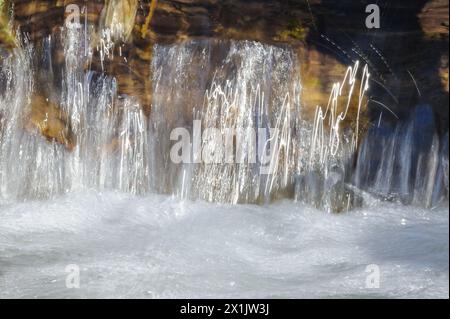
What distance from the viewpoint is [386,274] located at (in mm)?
3799

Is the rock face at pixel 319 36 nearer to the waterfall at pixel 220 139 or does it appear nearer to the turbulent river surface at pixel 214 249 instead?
the waterfall at pixel 220 139

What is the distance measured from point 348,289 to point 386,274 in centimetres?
33

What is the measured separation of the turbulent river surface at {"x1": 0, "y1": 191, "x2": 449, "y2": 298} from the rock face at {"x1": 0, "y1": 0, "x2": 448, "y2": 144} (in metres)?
1.05

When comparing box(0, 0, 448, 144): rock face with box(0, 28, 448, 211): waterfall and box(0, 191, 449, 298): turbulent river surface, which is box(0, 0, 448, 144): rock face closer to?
box(0, 28, 448, 211): waterfall

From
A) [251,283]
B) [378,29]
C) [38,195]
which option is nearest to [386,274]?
[251,283]

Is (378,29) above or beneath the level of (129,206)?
above

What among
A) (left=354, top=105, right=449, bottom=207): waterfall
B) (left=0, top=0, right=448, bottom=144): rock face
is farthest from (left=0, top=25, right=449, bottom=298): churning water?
(left=0, top=0, right=448, bottom=144): rock face

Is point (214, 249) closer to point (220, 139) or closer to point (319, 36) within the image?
point (220, 139)

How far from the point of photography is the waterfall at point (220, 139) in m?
5.36

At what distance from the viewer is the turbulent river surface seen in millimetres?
3623

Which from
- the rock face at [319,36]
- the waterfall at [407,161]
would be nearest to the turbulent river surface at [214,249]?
the waterfall at [407,161]

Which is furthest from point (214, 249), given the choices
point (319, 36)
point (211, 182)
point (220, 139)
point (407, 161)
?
point (319, 36)

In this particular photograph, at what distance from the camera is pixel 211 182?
5.58 m

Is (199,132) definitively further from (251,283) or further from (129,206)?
(251,283)
